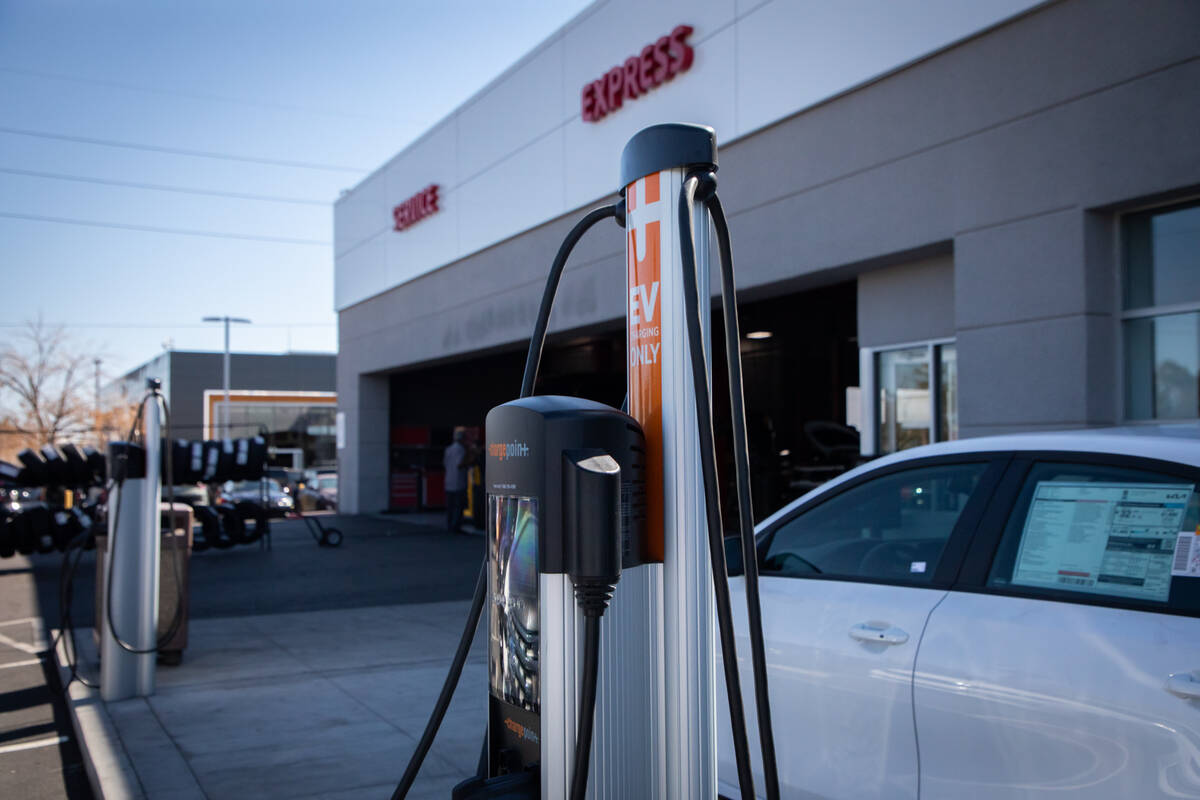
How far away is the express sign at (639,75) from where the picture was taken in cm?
1133

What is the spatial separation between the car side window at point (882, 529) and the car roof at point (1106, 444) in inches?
2.4

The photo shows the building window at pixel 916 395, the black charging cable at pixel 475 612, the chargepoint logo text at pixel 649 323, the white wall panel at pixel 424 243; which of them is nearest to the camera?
the chargepoint logo text at pixel 649 323

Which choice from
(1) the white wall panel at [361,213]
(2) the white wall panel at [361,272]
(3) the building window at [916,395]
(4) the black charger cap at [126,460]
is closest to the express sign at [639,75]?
(3) the building window at [916,395]

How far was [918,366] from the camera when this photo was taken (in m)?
9.34

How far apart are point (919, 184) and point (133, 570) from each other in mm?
6876

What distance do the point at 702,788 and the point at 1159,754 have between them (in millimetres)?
1257

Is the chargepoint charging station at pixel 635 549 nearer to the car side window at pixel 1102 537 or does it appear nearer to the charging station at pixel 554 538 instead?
the charging station at pixel 554 538

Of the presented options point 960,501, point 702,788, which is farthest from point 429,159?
point 702,788

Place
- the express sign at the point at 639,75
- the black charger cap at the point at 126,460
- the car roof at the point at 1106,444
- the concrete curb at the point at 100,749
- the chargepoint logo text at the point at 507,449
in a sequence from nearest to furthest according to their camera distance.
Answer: the chargepoint logo text at the point at 507,449 < the car roof at the point at 1106,444 < the concrete curb at the point at 100,749 < the black charger cap at the point at 126,460 < the express sign at the point at 639,75

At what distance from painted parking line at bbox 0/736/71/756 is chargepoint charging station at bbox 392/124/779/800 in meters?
4.80

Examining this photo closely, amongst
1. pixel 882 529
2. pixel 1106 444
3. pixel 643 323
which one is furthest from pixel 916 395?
pixel 643 323

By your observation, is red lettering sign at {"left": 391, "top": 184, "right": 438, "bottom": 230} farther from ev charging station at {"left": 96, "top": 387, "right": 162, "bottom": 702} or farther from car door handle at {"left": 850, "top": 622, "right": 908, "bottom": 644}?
car door handle at {"left": 850, "top": 622, "right": 908, "bottom": 644}

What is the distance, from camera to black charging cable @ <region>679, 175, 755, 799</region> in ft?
5.24

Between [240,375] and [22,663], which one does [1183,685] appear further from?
[240,375]
